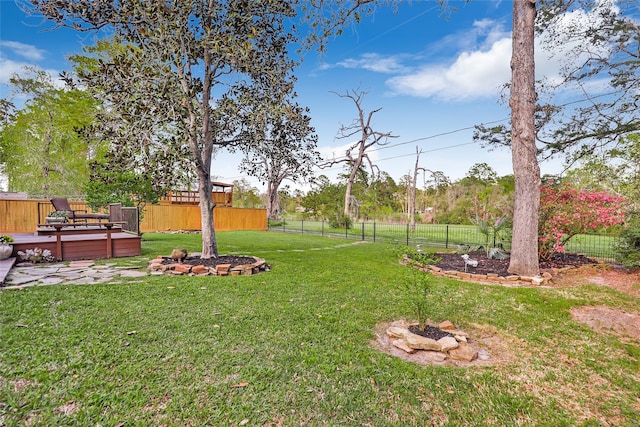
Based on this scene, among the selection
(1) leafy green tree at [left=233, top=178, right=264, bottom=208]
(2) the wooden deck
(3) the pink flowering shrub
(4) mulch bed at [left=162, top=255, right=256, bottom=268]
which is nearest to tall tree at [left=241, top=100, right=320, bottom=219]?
(4) mulch bed at [left=162, top=255, right=256, bottom=268]

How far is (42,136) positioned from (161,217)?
27.6 ft

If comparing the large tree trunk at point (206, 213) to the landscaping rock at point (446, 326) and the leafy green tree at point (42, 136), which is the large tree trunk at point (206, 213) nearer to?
the landscaping rock at point (446, 326)

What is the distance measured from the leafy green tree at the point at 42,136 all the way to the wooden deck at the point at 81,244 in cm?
1168

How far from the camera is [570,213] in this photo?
6.20m

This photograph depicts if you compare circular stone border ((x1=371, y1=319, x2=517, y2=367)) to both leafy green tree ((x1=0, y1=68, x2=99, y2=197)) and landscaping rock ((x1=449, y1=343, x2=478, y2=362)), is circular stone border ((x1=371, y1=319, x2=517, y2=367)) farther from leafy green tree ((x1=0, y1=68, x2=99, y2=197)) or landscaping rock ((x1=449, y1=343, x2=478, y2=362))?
leafy green tree ((x1=0, y1=68, x2=99, y2=197))

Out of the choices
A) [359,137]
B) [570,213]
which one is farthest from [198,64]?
[359,137]

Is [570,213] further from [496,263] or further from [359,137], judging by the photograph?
[359,137]

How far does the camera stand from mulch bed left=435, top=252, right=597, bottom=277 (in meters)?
5.86

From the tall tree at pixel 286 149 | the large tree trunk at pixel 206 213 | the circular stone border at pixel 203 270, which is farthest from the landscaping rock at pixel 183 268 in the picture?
the tall tree at pixel 286 149

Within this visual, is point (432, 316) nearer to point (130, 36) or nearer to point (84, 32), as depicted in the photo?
point (130, 36)

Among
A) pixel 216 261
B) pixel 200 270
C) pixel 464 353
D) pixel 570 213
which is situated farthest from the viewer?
pixel 570 213

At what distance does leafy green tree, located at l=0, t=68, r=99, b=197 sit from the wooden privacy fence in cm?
428

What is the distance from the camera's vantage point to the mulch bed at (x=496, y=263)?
586cm

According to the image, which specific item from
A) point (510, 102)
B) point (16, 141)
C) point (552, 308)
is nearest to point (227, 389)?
point (552, 308)
